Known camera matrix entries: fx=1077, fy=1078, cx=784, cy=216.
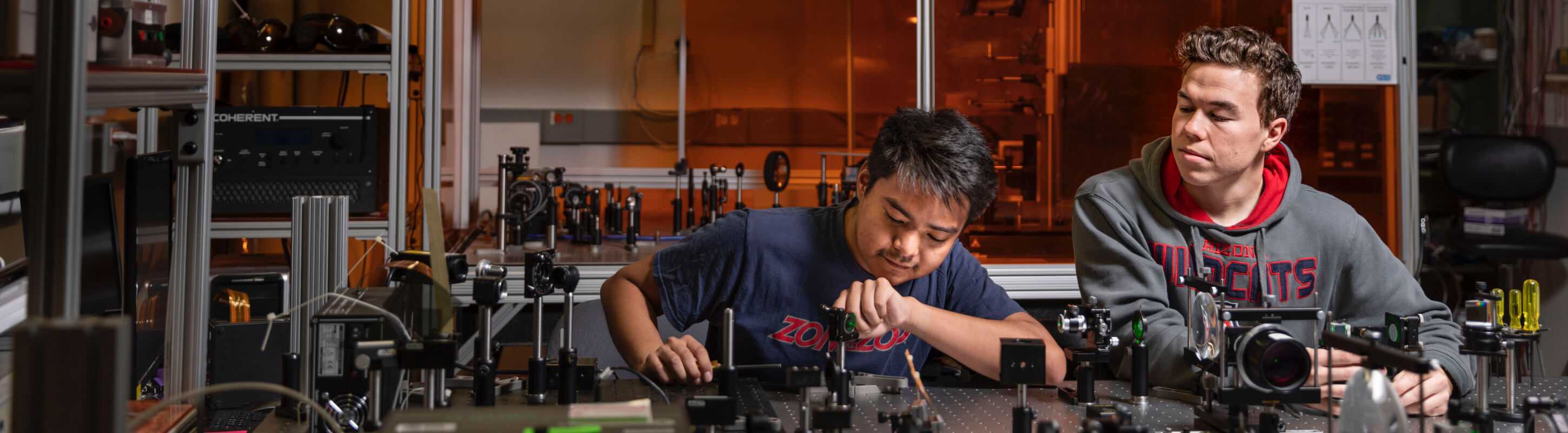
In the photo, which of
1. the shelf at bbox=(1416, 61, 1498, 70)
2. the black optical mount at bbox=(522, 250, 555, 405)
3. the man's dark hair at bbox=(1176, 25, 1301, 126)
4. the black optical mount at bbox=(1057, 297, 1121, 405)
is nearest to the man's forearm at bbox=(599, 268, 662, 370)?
the black optical mount at bbox=(522, 250, 555, 405)

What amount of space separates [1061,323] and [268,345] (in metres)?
1.13

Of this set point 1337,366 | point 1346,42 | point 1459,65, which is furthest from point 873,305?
point 1459,65

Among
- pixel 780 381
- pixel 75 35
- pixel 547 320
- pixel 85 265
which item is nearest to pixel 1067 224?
pixel 547 320

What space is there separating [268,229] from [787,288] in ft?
5.25

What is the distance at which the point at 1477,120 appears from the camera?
4.25m

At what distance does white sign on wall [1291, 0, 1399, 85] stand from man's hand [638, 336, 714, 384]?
2.32m

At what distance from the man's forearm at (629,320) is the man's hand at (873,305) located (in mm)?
343

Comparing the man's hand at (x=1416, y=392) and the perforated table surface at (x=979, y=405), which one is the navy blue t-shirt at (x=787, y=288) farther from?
the man's hand at (x=1416, y=392)

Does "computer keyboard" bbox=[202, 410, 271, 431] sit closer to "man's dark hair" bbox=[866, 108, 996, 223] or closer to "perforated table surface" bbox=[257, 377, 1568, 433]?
"perforated table surface" bbox=[257, 377, 1568, 433]

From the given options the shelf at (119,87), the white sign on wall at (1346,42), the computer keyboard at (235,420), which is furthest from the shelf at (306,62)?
the white sign on wall at (1346,42)

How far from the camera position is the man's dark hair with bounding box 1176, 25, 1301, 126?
1604 millimetres

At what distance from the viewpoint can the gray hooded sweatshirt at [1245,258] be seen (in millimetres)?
1579

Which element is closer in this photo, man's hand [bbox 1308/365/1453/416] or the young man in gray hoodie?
man's hand [bbox 1308/365/1453/416]

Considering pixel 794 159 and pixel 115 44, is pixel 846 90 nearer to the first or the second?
pixel 794 159
